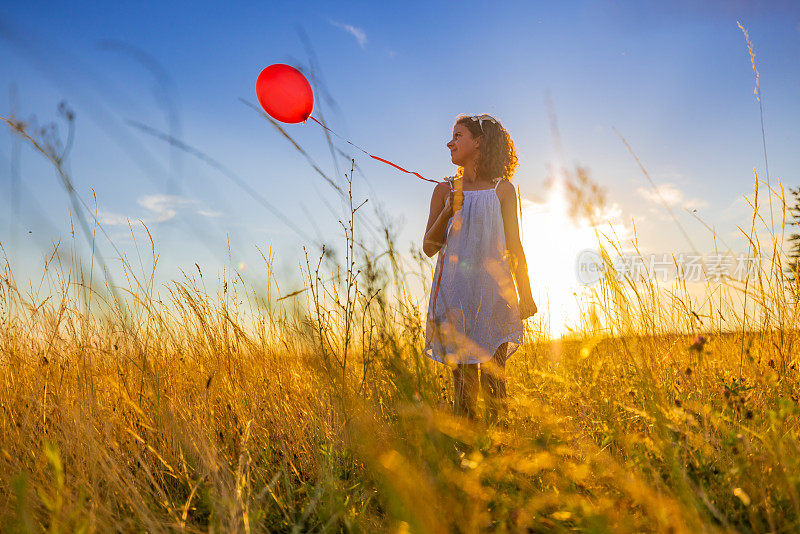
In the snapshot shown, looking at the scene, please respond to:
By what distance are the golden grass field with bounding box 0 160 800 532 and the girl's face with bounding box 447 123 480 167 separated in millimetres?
1074

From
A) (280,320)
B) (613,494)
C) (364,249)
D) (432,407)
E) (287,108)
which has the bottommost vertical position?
(613,494)

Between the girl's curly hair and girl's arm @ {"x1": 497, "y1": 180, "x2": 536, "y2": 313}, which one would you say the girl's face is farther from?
girl's arm @ {"x1": 497, "y1": 180, "x2": 536, "y2": 313}

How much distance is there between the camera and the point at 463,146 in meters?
2.70

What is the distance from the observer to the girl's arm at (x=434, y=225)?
252cm

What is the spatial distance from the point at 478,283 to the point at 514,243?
11.8 inches

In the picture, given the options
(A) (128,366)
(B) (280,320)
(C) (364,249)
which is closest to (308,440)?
(B) (280,320)

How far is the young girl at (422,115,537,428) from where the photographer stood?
2383 millimetres

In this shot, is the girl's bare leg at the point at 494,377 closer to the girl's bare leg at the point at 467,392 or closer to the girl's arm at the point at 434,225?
the girl's bare leg at the point at 467,392

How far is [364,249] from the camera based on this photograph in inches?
70.9

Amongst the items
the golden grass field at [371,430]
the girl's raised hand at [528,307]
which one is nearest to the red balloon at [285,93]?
the golden grass field at [371,430]

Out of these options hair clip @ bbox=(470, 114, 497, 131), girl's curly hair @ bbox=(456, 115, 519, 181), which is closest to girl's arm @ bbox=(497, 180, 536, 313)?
girl's curly hair @ bbox=(456, 115, 519, 181)

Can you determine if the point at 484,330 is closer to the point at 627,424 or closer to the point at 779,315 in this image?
the point at 627,424

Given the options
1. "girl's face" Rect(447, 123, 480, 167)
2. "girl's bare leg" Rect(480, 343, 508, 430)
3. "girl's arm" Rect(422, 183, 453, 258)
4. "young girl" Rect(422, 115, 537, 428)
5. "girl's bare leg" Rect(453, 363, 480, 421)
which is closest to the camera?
"girl's bare leg" Rect(453, 363, 480, 421)

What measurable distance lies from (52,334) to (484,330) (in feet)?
7.37
